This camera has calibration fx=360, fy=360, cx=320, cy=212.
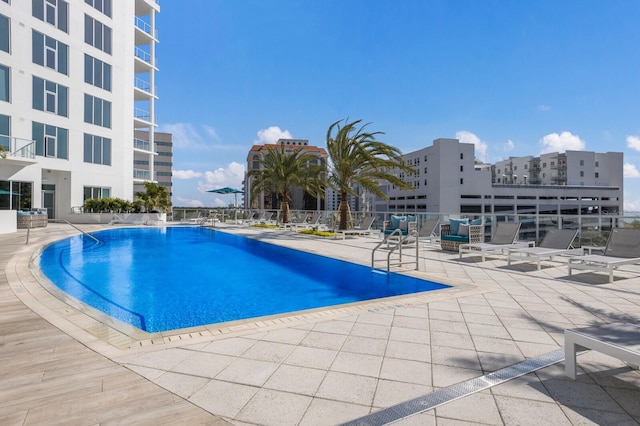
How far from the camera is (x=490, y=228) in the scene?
10.9m

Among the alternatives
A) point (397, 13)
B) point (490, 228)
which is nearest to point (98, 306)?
point (490, 228)

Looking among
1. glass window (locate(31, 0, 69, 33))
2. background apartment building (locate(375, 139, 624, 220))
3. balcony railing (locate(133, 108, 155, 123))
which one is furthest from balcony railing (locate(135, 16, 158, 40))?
background apartment building (locate(375, 139, 624, 220))

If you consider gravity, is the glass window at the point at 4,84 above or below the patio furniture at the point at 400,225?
above

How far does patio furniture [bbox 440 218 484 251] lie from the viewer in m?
10.3

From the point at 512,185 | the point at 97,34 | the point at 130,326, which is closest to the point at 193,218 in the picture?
the point at 97,34

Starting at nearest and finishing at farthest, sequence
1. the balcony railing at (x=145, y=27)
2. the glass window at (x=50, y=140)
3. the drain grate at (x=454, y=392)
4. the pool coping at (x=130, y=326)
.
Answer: the drain grate at (x=454, y=392)
the pool coping at (x=130, y=326)
the glass window at (x=50, y=140)
the balcony railing at (x=145, y=27)

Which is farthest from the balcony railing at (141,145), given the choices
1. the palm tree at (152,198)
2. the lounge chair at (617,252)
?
the lounge chair at (617,252)

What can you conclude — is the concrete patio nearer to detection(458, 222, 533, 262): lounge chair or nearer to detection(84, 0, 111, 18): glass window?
detection(458, 222, 533, 262): lounge chair

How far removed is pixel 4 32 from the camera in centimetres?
1872

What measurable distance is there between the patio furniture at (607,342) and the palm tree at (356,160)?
13.7 m

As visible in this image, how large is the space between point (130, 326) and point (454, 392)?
11.6ft

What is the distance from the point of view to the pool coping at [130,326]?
11.5 feet

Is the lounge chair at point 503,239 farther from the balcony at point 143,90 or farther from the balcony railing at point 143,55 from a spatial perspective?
the balcony railing at point 143,55

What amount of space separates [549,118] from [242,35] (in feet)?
262
